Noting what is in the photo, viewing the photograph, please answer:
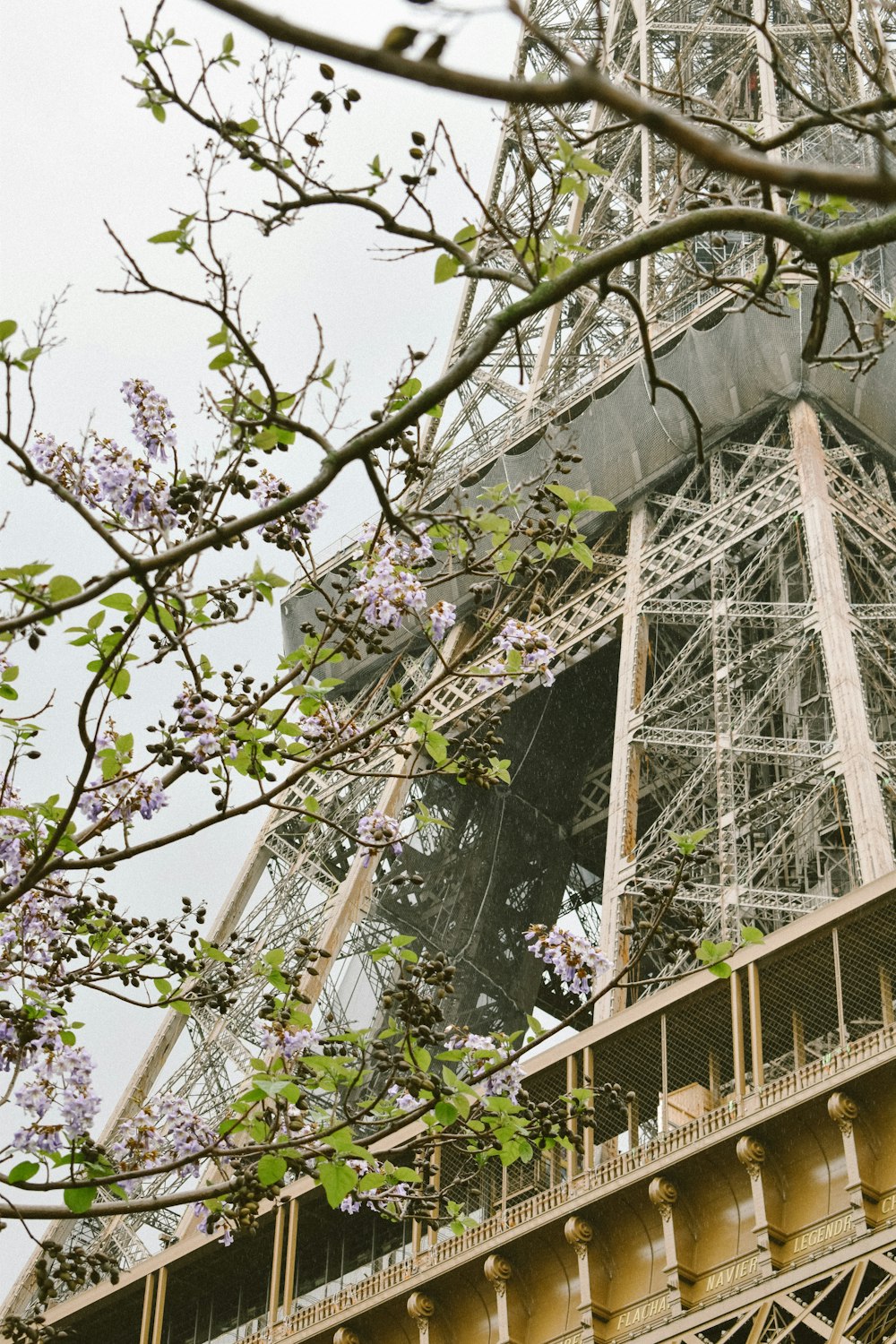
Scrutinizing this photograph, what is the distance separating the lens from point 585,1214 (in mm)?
21984

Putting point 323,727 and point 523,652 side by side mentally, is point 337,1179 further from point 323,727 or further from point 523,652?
point 523,652

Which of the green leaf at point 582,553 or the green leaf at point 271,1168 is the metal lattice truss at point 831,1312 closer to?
the green leaf at point 582,553

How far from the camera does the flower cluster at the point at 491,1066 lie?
966cm

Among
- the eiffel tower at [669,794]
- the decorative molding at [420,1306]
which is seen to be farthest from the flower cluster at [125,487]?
the decorative molding at [420,1306]

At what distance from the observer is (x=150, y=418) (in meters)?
9.85

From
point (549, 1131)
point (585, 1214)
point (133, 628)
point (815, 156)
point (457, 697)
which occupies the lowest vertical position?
point (549, 1131)

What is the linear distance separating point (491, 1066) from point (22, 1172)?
2.26m

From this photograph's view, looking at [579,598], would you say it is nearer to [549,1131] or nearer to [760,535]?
[760,535]

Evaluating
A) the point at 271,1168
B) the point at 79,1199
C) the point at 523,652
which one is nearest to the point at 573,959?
the point at 523,652

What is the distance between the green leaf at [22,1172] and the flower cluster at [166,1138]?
1.35 metres

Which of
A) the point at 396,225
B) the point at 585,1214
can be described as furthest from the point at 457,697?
the point at 396,225

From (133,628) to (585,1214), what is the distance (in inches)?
606

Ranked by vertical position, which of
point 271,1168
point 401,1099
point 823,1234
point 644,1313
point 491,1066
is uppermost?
point 823,1234

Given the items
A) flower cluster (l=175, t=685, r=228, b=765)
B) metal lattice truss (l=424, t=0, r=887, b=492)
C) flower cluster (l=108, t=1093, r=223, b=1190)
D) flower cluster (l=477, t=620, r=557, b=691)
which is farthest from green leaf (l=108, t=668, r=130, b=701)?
metal lattice truss (l=424, t=0, r=887, b=492)
